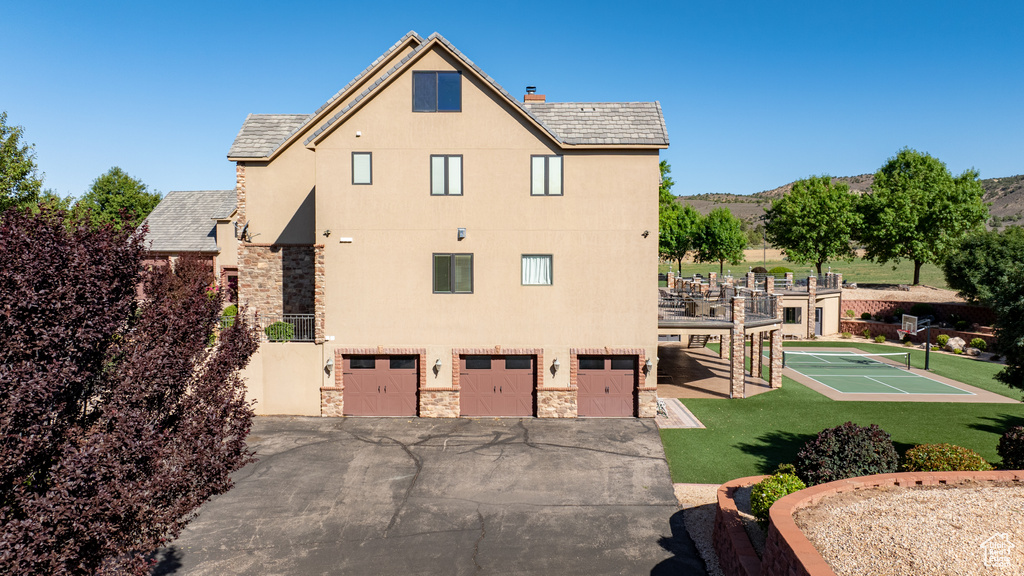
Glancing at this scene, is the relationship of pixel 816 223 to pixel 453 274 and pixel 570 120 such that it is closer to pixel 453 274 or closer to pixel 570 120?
pixel 570 120

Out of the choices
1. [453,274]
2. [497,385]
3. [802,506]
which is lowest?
[497,385]

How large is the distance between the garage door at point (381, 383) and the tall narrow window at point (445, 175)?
6257 millimetres

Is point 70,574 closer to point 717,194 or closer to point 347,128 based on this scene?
point 347,128

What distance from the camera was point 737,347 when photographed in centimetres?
2272

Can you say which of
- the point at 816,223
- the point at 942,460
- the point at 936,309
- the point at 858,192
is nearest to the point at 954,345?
the point at 936,309

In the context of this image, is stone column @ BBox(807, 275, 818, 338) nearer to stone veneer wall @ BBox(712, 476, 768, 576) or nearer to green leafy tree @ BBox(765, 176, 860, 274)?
green leafy tree @ BBox(765, 176, 860, 274)

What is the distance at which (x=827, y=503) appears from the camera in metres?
9.55

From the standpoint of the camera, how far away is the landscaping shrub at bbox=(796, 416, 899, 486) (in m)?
11.1

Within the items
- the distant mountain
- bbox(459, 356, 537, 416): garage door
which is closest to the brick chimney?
bbox(459, 356, 537, 416): garage door

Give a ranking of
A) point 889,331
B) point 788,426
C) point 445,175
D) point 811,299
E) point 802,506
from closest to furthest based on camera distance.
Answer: point 802,506, point 788,426, point 445,175, point 811,299, point 889,331

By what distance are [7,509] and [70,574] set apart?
96 centimetres

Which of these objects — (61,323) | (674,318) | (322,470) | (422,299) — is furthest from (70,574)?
(674,318)

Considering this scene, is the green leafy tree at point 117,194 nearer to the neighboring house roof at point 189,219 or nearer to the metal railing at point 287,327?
the neighboring house roof at point 189,219

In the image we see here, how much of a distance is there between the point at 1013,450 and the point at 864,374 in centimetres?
1692
